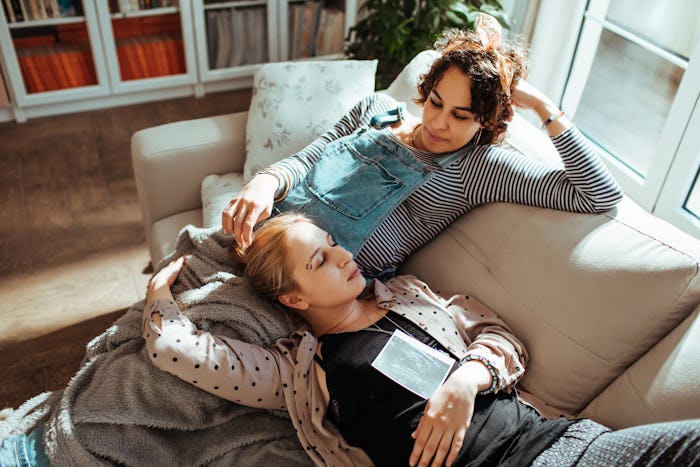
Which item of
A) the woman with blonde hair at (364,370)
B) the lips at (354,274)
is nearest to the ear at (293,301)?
the woman with blonde hair at (364,370)

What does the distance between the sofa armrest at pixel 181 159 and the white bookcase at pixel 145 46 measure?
1.49 metres

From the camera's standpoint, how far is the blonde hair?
1299 mm

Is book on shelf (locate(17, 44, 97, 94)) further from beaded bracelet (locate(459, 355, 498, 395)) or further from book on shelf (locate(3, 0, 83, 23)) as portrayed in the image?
beaded bracelet (locate(459, 355, 498, 395))

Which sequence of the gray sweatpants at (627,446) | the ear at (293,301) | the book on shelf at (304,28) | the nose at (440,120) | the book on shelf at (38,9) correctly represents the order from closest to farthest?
the gray sweatpants at (627,446) → the ear at (293,301) → the nose at (440,120) → the book on shelf at (38,9) → the book on shelf at (304,28)

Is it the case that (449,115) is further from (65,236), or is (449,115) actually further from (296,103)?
(65,236)

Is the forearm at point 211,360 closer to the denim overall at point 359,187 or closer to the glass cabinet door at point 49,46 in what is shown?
the denim overall at point 359,187

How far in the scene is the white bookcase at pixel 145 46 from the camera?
3066mm

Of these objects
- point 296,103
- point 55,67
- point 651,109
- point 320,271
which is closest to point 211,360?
point 320,271

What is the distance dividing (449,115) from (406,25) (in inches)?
48.4

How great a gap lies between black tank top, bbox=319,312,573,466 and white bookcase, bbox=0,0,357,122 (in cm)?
248

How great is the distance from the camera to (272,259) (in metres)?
1.31

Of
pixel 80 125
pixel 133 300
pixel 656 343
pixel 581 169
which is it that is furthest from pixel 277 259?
pixel 80 125

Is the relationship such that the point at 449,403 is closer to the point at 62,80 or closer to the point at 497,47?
the point at 497,47

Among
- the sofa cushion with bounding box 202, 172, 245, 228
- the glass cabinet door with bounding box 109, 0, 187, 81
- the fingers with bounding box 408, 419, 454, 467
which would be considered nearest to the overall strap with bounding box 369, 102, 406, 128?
the sofa cushion with bounding box 202, 172, 245, 228
